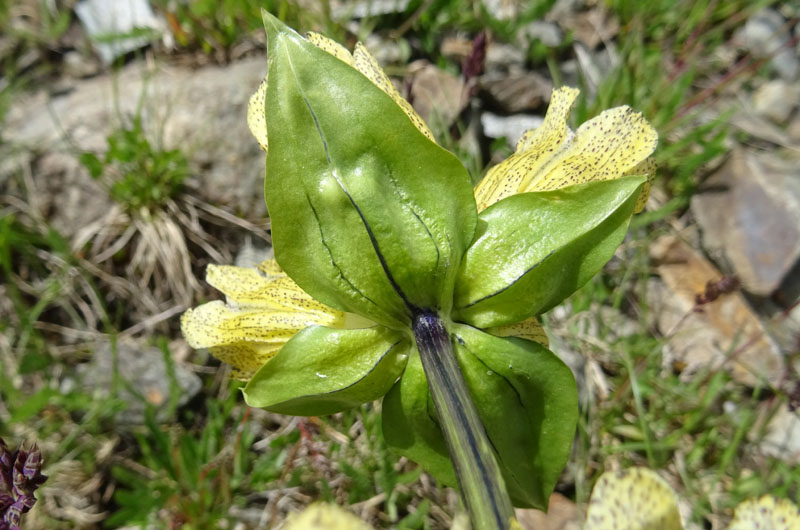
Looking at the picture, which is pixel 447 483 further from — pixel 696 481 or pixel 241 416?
pixel 696 481

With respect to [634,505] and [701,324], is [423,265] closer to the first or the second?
[634,505]

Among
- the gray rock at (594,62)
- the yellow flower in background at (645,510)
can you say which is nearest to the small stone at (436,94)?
the gray rock at (594,62)

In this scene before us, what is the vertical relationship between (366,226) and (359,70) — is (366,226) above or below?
below

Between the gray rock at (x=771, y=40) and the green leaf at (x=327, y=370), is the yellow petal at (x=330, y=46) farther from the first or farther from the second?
the gray rock at (x=771, y=40)

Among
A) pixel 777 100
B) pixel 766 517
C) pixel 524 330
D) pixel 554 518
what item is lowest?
pixel 554 518

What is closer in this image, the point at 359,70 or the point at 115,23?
the point at 359,70

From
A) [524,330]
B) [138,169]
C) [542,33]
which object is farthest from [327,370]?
[542,33]
